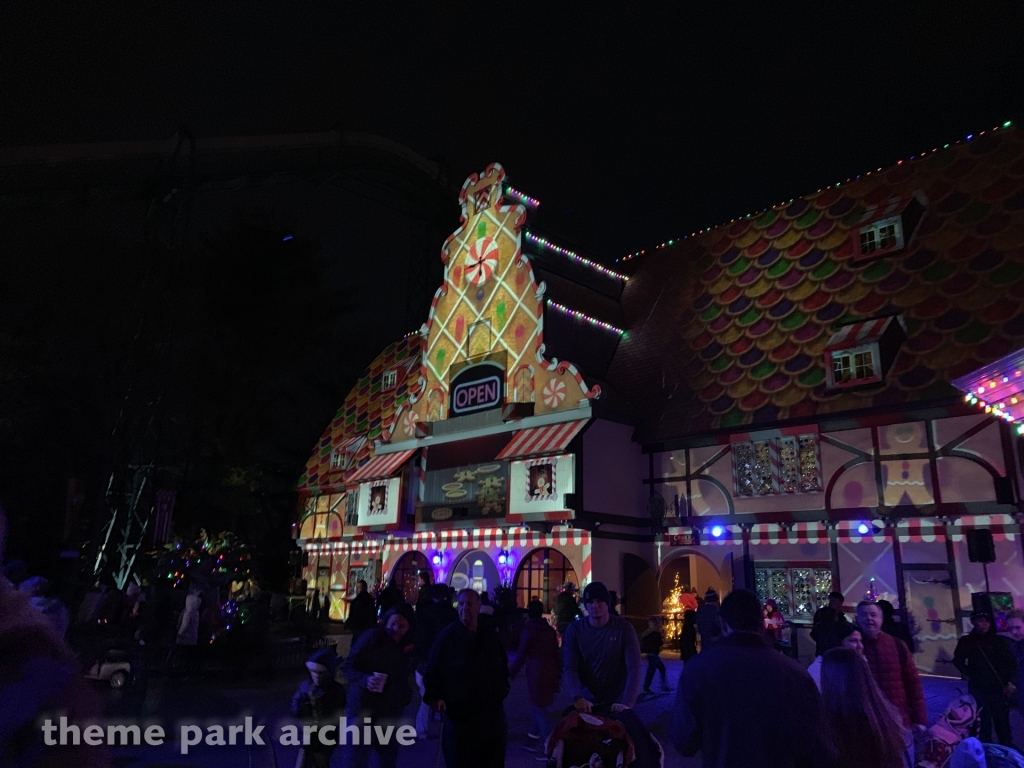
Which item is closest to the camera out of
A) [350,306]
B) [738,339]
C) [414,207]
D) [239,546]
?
[239,546]

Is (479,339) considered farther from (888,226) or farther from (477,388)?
(888,226)

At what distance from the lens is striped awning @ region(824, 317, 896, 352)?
52.2 feet

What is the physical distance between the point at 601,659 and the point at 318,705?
2.35 meters

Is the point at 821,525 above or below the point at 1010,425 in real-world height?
below

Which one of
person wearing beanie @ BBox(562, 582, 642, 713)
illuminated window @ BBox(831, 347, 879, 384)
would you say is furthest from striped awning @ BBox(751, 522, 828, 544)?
person wearing beanie @ BBox(562, 582, 642, 713)

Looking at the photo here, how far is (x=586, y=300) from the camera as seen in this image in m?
22.4

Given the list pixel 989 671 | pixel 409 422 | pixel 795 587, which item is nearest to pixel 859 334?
pixel 795 587

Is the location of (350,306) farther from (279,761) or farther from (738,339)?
(279,761)

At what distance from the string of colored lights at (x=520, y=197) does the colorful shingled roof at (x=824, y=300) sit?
497 cm

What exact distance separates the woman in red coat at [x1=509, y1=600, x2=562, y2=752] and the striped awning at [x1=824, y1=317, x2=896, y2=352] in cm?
1171

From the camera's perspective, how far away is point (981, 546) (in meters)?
12.5

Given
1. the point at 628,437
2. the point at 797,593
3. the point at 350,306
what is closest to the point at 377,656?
the point at 797,593

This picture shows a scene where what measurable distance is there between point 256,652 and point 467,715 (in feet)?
31.5

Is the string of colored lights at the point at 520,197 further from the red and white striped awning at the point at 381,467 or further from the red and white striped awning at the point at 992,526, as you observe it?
the red and white striped awning at the point at 992,526
